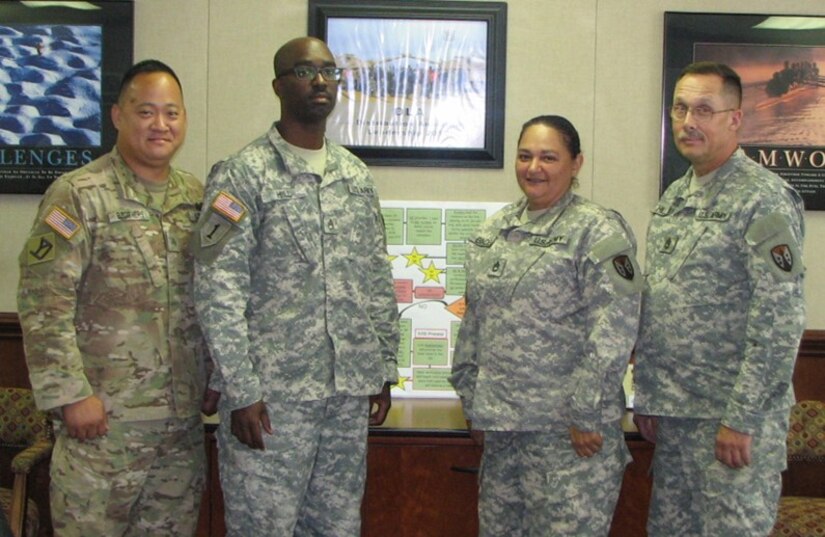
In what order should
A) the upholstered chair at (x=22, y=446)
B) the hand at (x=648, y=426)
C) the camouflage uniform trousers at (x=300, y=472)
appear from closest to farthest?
the camouflage uniform trousers at (x=300, y=472), the hand at (x=648, y=426), the upholstered chair at (x=22, y=446)

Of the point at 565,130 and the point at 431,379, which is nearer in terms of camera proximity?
the point at 565,130

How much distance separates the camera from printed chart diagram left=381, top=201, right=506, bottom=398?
3.36m

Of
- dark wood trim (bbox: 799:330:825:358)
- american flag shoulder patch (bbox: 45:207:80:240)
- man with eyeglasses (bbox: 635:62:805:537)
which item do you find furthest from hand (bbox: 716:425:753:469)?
american flag shoulder patch (bbox: 45:207:80:240)

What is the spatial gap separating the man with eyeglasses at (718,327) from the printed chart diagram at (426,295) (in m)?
1.01

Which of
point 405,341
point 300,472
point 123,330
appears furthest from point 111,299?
point 405,341

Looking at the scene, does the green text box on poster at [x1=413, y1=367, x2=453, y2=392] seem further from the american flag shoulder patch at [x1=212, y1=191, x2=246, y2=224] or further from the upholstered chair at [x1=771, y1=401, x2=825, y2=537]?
the american flag shoulder patch at [x1=212, y1=191, x2=246, y2=224]

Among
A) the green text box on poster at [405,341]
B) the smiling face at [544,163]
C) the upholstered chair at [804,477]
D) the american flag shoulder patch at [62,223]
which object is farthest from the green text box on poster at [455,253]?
the american flag shoulder patch at [62,223]

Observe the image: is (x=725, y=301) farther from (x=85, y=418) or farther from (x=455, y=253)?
(x=85, y=418)

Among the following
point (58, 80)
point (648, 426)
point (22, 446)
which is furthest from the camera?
point (58, 80)

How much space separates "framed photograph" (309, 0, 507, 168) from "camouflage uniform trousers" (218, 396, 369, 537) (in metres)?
1.21

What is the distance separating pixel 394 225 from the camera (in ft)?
11.0

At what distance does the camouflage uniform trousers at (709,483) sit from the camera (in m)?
2.20

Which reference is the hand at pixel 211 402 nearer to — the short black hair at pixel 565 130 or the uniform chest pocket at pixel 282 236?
the uniform chest pocket at pixel 282 236

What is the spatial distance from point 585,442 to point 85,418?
4.08 ft
